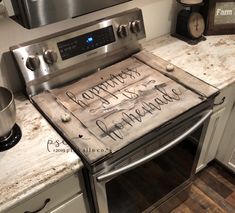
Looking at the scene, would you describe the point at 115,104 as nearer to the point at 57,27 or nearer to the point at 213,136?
the point at 57,27

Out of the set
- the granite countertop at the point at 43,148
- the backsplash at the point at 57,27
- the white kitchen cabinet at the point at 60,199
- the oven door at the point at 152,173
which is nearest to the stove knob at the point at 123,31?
the backsplash at the point at 57,27

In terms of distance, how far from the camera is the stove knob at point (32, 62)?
3.37ft

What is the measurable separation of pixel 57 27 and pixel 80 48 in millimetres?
130

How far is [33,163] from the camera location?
2.79 feet

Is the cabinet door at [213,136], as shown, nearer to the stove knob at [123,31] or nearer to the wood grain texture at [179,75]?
the wood grain texture at [179,75]

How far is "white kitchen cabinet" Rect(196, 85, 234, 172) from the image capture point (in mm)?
1276

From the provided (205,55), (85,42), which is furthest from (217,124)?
(85,42)

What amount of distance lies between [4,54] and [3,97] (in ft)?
0.60

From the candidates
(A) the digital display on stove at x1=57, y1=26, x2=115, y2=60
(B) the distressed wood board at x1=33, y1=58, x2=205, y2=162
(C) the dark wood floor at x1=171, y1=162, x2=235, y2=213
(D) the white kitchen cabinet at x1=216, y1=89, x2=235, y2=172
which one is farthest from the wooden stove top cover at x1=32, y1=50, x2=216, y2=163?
(C) the dark wood floor at x1=171, y1=162, x2=235, y2=213

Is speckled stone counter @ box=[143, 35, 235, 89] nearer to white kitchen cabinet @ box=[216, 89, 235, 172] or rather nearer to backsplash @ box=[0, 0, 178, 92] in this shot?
backsplash @ box=[0, 0, 178, 92]

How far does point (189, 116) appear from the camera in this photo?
1.05 metres

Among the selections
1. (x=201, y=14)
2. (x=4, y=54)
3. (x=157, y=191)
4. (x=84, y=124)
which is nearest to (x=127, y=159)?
(x=84, y=124)

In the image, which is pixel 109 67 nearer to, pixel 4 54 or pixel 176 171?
pixel 4 54

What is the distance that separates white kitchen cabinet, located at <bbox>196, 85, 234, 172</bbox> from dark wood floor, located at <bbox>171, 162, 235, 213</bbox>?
0.18 m
